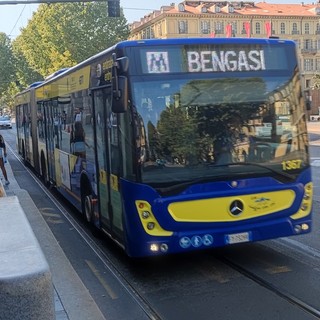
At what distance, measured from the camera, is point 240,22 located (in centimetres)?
10519

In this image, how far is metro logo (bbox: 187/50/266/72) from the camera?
6.27 m

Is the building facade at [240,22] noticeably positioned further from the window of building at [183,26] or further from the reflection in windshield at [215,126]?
the reflection in windshield at [215,126]

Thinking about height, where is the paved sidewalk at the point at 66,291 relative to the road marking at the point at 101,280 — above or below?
above

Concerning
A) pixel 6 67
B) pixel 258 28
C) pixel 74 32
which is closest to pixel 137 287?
pixel 74 32

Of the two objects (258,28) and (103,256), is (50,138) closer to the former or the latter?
(103,256)

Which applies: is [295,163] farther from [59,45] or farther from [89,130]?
[59,45]

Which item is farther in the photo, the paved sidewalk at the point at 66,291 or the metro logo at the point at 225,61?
the metro logo at the point at 225,61

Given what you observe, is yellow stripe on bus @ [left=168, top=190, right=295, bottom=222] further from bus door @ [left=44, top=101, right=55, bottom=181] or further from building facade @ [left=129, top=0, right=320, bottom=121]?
A: building facade @ [left=129, top=0, right=320, bottom=121]

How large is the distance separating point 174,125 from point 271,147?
1193 millimetres

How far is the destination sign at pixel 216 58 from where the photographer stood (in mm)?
6129

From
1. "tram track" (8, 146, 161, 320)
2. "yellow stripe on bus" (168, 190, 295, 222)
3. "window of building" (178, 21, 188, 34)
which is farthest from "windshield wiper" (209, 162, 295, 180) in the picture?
"window of building" (178, 21, 188, 34)

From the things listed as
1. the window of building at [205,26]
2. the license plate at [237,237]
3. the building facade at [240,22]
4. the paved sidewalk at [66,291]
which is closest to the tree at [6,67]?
the building facade at [240,22]

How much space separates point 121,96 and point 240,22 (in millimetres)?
103668

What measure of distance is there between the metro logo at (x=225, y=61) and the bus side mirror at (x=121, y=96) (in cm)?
79
